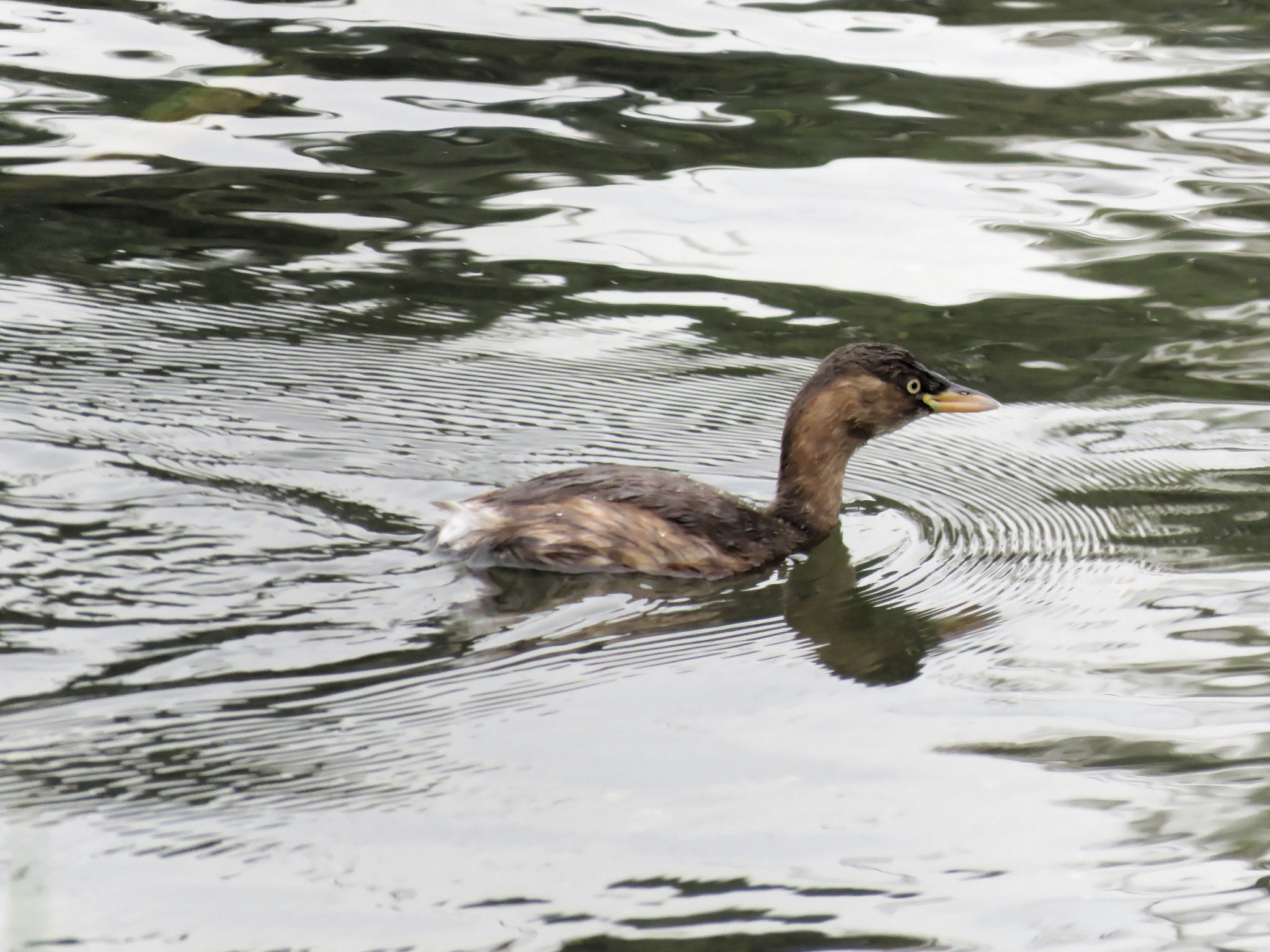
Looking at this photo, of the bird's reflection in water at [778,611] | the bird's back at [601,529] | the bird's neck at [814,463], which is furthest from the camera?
the bird's neck at [814,463]

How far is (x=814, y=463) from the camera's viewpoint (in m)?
7.11

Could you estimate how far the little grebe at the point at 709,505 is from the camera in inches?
257

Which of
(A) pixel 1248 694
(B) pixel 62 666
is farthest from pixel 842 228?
(B) pixel 62 666

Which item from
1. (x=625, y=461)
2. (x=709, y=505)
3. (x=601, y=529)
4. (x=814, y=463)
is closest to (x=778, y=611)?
(x=709, y=505)

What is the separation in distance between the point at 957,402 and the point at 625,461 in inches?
50.9

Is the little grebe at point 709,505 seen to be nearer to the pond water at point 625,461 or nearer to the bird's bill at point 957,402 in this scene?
the bird's bill at point 957,402

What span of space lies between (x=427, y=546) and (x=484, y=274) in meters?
2.98

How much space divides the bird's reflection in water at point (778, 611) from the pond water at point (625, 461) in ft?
0.09

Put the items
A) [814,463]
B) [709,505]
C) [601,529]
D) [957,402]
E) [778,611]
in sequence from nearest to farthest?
[778,611] < [601,529] < [709,505] < [814,463] < [957,402]

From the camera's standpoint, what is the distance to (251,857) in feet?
14.3

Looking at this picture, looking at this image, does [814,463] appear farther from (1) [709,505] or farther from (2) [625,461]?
(2) [625,461]

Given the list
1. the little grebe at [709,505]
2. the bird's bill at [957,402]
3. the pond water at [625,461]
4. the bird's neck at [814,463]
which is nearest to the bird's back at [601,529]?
the little grebe at [709,505]

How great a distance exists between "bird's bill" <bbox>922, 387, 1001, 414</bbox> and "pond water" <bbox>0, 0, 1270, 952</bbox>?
372mm

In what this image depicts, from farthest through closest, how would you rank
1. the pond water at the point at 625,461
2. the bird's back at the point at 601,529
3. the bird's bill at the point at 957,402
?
the bird's bill at the point at 957,402
the bird's back at the point at 601,529
the pond water at the point at 625,461
